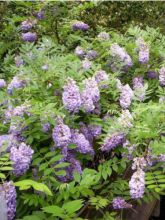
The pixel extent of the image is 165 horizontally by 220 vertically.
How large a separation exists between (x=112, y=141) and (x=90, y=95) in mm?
297

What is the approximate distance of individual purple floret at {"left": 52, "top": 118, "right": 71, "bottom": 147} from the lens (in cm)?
214

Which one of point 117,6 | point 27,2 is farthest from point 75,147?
point 117,6

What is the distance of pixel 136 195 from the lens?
2078mm

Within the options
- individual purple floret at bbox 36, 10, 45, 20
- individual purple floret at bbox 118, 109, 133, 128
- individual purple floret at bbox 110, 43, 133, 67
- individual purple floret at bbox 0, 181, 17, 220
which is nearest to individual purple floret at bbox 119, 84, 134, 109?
individual purple floret at bbox 118, 109, 133, 128

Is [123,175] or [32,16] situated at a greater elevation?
[32,16]

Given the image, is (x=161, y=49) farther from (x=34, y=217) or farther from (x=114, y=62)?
(x=34, y=217)

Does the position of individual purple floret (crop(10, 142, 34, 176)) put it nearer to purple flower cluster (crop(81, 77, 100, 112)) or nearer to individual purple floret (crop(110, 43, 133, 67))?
purple flower cluster (crop(81, 77, 100, 112))

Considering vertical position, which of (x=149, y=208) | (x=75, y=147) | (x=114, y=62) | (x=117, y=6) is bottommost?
(x=149, y=208)

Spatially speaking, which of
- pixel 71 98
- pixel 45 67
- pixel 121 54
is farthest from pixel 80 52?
pixel 71 98

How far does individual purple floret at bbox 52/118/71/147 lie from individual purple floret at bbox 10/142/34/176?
159mm

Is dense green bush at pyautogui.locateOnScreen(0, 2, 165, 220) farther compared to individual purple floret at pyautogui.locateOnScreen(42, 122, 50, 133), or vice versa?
individual purple floret at pyautogui.locateOnScreen(42, 122, 50, 133)

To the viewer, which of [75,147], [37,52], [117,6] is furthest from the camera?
[117,6]

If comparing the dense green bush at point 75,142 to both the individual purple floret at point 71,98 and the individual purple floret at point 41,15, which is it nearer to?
the individual purple floret at point 71,98

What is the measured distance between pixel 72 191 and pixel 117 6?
5.23 metres
